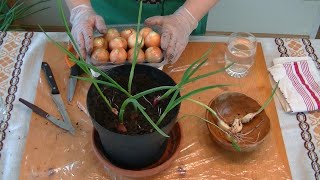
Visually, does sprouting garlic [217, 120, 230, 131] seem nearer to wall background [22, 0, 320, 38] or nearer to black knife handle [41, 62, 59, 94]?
black knife handle [41, 62, 59, 94]

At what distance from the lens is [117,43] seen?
782 mm

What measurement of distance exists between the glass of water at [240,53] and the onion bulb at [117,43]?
28cm

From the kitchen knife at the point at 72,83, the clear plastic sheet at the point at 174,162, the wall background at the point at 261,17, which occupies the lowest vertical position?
the wall background at the point at 261,17

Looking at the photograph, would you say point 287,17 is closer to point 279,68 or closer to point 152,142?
point 279,68

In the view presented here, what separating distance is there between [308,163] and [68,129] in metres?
0.55

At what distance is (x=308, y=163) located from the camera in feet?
2.39

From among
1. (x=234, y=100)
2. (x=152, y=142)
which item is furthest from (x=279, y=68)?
(x=152, y=142)

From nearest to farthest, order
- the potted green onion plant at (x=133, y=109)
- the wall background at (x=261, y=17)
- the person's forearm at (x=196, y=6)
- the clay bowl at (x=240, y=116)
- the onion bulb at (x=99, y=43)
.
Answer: the potted green onion plant at (x=133, y=109)
the clay bowl at (x=240, y=116)
the onion bulb at (x=99, y=43)
the person's forearm at (x=196, y=6)
the wall background at (x=261, y=17)

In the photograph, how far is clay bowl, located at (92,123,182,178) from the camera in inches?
25.3

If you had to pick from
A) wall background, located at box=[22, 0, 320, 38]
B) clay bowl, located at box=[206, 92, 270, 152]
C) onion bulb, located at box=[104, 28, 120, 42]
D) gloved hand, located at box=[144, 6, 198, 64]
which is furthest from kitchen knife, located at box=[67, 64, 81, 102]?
wall background, located at box=[22, 0, 320, 38]

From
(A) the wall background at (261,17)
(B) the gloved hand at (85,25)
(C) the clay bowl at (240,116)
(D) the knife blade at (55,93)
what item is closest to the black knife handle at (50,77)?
(D) the knife blade at (55,93)

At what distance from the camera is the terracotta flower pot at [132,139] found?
58 centimetres

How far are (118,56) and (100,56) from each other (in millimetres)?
42

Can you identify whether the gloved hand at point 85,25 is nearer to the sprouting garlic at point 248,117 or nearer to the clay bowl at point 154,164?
the clay bowl at point 154,164
